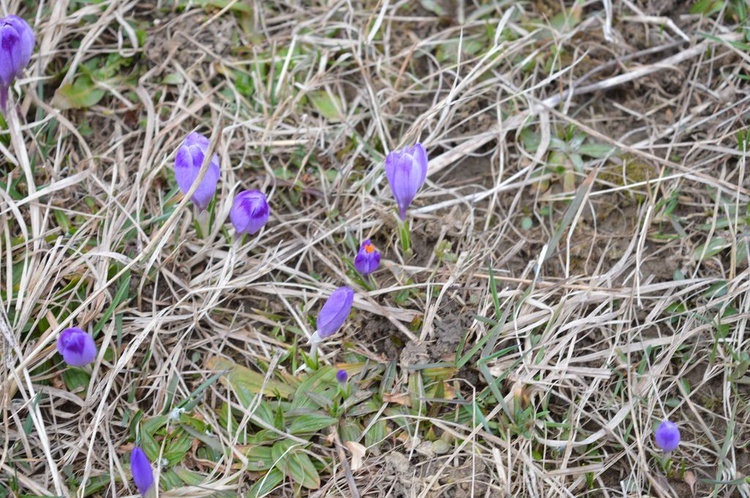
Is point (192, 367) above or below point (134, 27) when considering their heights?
below

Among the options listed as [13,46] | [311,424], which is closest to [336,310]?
[311,424]

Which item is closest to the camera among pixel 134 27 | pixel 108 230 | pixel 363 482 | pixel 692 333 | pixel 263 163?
pixel 363 482

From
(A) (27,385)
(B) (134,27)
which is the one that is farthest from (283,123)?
(A) (27,385)

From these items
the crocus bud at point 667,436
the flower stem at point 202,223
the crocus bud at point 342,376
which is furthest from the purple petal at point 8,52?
the crocus bud at point 667,436

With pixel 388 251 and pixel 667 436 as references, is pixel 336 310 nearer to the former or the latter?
pixel 388 251

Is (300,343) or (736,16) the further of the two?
(736,16)

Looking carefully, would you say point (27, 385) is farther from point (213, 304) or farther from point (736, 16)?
point (736, 16)

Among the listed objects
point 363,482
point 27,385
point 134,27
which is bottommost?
point 363,482
